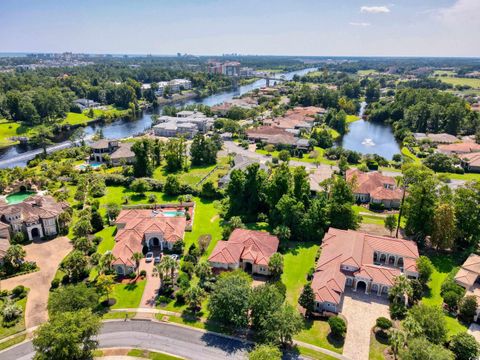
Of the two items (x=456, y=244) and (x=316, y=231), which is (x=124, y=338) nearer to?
(x=316, y=231)

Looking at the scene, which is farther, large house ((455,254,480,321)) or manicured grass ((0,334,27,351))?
large house ((455,254,480,321))

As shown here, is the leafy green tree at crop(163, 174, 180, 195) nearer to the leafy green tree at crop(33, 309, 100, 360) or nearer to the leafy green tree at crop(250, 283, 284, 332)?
the leafy green tree at crop(250, 283, 284, 332)

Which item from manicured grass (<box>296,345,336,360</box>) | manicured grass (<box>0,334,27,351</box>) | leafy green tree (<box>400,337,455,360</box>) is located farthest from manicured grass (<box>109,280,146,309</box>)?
leafy green tree (<box>400,337,455,360</box>)

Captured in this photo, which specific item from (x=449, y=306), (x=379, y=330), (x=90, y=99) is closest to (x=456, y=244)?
(x=449, y=306)

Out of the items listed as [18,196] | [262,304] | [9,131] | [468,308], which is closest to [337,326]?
[262,304]

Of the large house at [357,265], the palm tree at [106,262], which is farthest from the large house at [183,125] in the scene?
the large house at [357,265]
